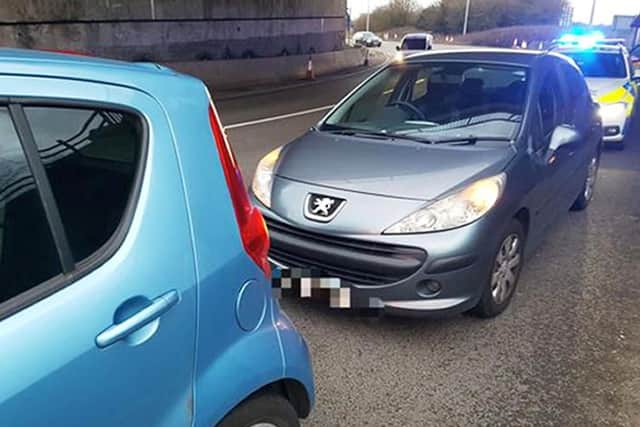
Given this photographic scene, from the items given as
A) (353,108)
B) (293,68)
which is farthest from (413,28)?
(353,108)

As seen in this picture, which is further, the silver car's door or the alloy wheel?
the silver car's door

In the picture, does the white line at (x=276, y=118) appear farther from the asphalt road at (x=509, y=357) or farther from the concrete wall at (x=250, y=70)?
the asphalt road at (x=509, y=357)

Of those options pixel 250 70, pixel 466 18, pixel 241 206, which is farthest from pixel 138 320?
pixel 466 18

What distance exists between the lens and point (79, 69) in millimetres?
1362

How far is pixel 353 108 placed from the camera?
4.45 m

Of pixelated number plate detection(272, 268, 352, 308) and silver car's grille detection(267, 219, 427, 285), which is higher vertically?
silver car's grille detection(267, 219, 427, 285)

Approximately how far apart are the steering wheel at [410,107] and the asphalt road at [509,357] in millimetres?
1475

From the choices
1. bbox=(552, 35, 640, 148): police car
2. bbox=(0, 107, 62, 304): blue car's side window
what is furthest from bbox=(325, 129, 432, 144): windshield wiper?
bbox=(552, 35, 640, 148): police car

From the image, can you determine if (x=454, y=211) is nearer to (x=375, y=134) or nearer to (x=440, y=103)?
(x=375, y=134)

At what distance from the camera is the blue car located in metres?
1.22

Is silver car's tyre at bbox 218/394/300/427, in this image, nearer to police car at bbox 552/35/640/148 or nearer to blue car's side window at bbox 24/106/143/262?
blue car's side window at bbox 24/106/143/262

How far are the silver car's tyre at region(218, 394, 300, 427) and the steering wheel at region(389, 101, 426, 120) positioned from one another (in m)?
2.78

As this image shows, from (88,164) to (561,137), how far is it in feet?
11.6

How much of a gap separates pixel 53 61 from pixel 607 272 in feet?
13.9
